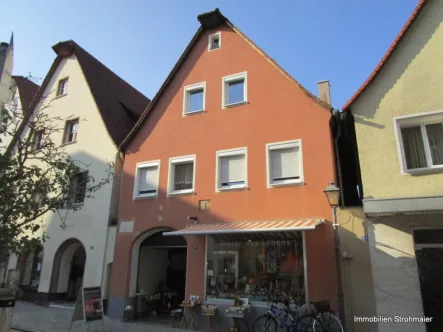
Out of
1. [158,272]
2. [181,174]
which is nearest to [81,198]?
[158,272]

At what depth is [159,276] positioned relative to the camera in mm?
16391

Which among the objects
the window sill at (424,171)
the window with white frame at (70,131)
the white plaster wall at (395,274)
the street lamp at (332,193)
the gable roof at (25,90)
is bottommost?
the white plaster wall at (395,274)

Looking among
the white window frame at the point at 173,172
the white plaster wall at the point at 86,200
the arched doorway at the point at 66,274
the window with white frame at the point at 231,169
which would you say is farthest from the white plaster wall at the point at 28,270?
the window with white frame at the point at 231,169

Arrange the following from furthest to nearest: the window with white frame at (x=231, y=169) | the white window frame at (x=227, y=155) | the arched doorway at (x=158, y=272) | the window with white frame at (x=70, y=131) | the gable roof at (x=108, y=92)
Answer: the window with white frame at (x=70, y=131) → the gable roof at (x=108, y=92) → the arched doorway at (x=158, y=272) → the window with white frame at (x=231, y=169) → the white window frame at (x=227, y=155)

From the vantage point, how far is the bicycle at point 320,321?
1002 centimetres

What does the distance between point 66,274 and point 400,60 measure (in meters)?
18.0

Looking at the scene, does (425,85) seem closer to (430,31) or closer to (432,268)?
(430,31)

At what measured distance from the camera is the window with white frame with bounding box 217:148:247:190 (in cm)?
1373

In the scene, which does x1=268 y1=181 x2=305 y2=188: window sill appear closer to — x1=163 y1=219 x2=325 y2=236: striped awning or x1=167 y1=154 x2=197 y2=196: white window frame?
x1=163 y1=219 x2=325 y2=236: striped awning

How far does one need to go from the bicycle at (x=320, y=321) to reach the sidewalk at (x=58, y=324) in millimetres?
4545

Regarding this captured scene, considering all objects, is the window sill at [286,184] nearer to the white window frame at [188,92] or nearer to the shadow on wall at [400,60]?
the shadow on wall at [400,60]

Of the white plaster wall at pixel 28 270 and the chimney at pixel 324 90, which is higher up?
the chimney at pixel 324 90

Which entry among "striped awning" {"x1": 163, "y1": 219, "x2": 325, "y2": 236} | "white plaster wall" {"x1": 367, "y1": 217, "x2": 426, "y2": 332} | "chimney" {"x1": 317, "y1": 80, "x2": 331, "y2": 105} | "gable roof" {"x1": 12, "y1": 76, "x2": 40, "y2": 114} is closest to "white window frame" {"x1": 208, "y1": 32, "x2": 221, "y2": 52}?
"chimney" {"x1": 317, "y1": 80, "x2": 331, "y2": 105}

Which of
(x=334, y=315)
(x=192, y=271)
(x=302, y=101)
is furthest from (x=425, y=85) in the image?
(x=192, y=271)
